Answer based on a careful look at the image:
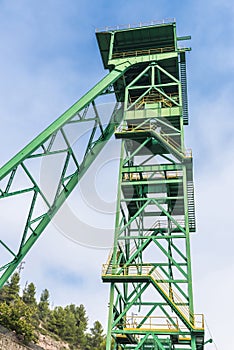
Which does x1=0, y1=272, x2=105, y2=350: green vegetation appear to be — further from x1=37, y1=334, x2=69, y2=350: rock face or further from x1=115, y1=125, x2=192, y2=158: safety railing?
x1=115, y1=125, x2=192, y2=158: safety railing

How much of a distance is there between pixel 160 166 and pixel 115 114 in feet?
21.1

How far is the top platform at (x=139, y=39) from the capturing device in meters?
24.8

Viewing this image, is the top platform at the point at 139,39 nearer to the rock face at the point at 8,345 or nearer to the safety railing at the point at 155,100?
the safety railing at the point at 155,100

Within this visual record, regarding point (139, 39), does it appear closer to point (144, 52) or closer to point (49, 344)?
point (144, 52)

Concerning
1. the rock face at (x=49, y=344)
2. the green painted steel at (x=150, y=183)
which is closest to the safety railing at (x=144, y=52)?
the green painted steel at (x=150, y=183)

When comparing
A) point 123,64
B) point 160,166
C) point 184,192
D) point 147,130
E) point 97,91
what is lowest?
point 184,192

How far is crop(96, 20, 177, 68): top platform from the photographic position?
24.8 meters

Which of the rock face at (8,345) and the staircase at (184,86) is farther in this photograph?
the rock face at (8,345)

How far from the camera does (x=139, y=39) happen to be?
25391 millimetres

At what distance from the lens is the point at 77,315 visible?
74375 mm

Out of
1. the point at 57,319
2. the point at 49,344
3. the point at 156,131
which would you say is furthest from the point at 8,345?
the point at 156,131

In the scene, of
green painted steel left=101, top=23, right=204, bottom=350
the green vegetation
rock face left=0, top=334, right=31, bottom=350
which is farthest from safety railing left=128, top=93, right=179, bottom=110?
the green vegetation

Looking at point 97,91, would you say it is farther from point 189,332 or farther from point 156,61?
point 189,332

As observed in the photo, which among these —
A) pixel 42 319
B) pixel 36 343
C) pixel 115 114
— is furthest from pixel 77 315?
pixel 115 114
